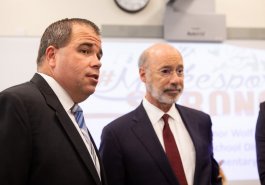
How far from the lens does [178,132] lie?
1.80 m

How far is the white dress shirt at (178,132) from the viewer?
170 centimetres

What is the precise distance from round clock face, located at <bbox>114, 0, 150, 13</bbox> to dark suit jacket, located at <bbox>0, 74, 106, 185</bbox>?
1.98 metres

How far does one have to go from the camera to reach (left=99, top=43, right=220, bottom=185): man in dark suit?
5.45 ft

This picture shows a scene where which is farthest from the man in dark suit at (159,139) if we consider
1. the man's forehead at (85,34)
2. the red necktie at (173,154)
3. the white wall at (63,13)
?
the white wall at (63,13)

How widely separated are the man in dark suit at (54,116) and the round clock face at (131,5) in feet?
5.75

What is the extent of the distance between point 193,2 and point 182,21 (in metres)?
0.22

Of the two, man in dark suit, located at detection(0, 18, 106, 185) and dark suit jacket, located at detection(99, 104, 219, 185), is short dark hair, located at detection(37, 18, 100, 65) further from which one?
dark suit jacket, located at detection(99, 104, 219, 185)

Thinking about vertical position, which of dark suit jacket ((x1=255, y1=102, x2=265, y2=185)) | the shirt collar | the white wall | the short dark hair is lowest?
dark suit jacket ((x1=255, y1=102, x2=265, y2=185))

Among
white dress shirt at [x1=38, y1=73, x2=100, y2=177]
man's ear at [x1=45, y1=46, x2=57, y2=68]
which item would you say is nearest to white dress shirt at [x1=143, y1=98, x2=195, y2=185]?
white dress shirt at [x1=38, y1=73, x2=100, y2=177]

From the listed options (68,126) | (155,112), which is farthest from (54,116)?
(155,112)

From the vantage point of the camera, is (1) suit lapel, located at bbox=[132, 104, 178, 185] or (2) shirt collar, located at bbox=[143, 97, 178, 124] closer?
(1) suit lapel, located at bbox=[132, 104, 178, 185]

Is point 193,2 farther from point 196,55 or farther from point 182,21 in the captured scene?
point 196,55

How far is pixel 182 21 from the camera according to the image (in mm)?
3066

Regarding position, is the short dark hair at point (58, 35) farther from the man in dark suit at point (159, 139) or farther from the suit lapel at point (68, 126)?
the man in dark suit at point (159, 139)
